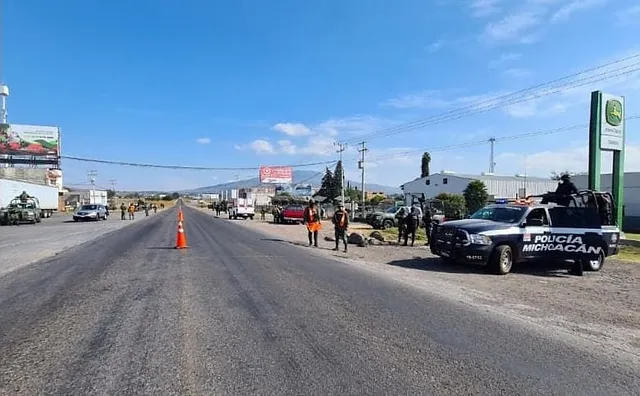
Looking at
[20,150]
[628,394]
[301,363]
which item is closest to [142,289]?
[301,363]

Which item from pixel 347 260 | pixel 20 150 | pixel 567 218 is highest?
pixel 20 150

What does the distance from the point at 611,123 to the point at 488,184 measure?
57233mm

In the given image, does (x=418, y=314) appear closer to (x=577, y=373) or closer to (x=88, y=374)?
(x=577, y=373)

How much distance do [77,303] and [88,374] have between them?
3626mm

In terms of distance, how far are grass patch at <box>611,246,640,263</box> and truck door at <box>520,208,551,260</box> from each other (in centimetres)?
641

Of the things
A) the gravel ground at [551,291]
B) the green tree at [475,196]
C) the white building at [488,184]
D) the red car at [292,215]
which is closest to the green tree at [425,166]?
the white building at [488,184]

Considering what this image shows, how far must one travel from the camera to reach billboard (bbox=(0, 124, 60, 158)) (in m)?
63.4

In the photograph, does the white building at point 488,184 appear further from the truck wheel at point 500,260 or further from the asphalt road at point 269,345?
the asphalt road at point 269,345

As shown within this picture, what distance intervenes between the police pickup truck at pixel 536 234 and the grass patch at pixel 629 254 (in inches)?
192

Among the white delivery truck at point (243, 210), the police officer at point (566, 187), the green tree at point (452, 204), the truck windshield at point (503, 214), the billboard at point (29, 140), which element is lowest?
the white delivery truck at point (243, 210)

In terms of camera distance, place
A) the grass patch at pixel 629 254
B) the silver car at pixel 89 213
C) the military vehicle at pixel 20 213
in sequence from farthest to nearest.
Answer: the silver car at pixel 89 213 → the military vehicle at pixel 20 213 → the grass patch at pixel 629 254

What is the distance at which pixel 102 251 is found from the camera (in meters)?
16.1

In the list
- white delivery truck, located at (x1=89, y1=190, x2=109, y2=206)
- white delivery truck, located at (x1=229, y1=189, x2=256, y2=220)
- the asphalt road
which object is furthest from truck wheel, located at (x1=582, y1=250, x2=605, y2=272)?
white delivery truck, located at (x1=89, y1=190, x2=109, y2=206)

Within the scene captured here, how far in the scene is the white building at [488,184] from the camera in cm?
7800
